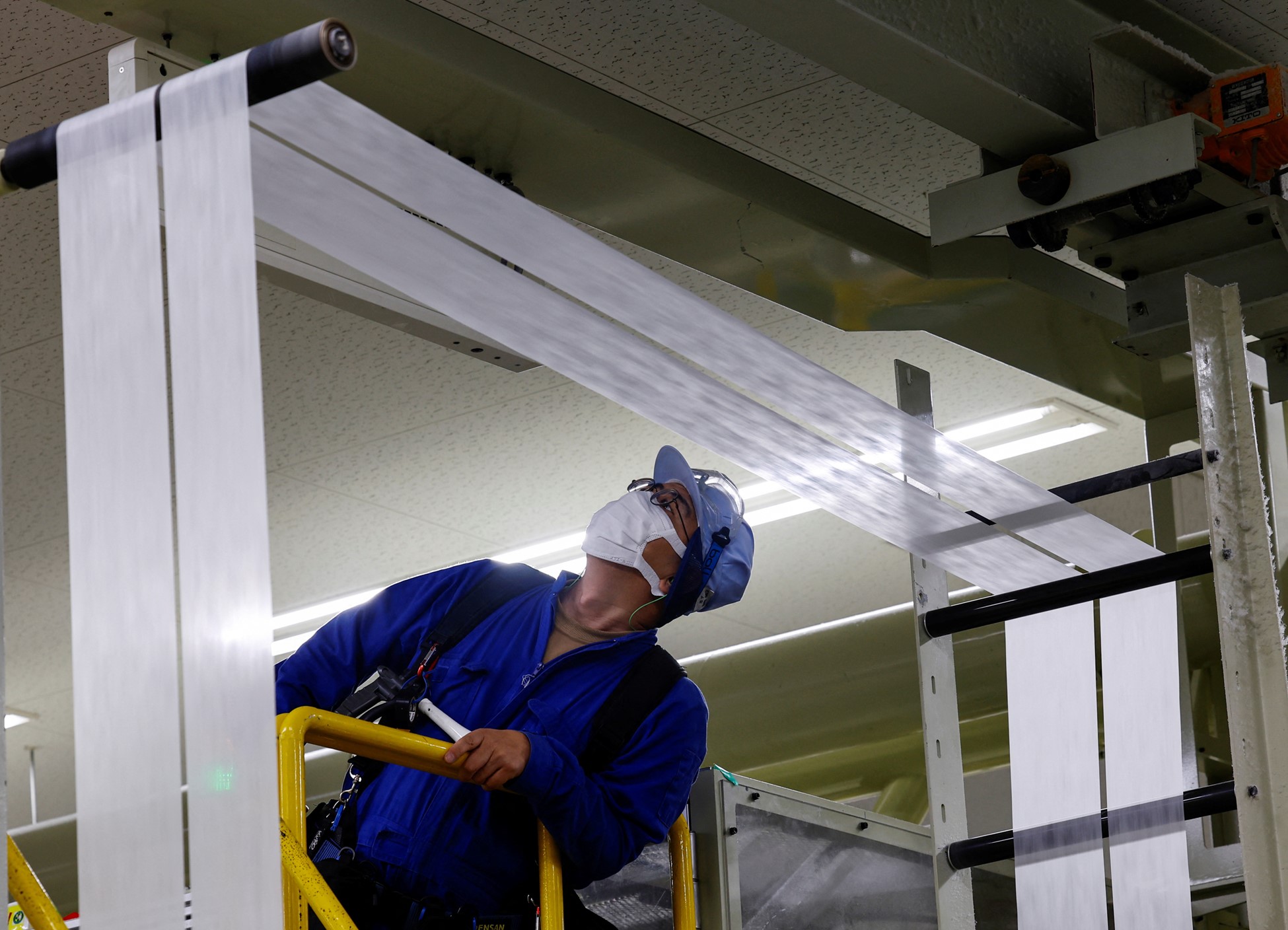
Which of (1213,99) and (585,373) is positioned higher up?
(1213,99)

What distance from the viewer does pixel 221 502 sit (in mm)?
1384

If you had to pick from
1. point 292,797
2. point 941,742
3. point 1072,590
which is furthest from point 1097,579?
point 292,797

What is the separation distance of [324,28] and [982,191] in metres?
1.80

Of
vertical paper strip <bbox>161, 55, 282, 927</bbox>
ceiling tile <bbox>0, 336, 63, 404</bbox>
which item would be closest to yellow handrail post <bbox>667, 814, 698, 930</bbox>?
vertical paper strip <bbox>161, 55, 282, 927</bbox>

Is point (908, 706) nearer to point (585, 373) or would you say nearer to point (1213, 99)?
point (1213, 99)

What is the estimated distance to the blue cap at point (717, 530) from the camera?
265 centimetres

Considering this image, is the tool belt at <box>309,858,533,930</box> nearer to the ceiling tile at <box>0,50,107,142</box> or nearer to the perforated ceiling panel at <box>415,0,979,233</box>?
the perforated ceiling panel at <box>415,0,979,233</box>

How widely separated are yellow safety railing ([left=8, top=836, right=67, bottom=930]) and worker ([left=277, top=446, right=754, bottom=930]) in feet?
1.70

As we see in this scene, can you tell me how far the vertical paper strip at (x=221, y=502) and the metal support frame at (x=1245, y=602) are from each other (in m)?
1.25

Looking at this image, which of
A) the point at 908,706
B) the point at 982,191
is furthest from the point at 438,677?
the point at 908,706

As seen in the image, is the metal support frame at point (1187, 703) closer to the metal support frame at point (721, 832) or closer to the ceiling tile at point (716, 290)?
the metal support frame at point (721, 832)

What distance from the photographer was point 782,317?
431 cm

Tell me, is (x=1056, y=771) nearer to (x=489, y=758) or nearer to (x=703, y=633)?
(x=489, y=758)

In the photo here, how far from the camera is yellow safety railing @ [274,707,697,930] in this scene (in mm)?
1882
